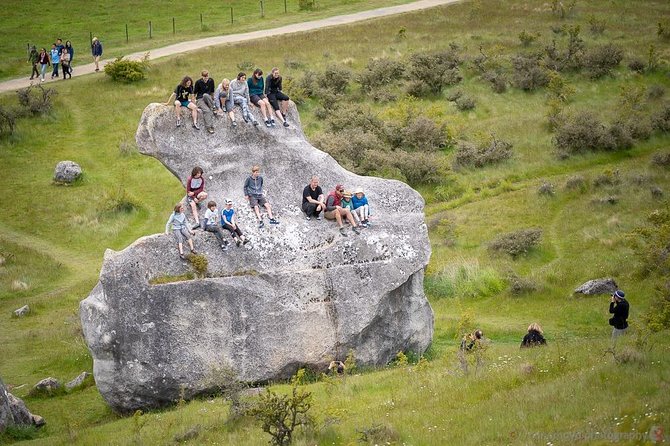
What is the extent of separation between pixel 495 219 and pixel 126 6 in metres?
46.0

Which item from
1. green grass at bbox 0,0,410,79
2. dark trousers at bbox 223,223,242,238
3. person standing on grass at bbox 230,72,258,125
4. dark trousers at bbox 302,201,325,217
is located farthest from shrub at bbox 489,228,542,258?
green grass at bbox 0,0,410,79

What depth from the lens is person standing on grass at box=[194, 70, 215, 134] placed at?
28922mm

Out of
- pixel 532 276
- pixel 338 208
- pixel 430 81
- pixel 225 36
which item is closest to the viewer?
pixel 338 208

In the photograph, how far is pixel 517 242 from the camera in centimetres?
3747

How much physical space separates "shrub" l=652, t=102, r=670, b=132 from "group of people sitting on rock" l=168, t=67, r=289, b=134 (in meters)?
25.3

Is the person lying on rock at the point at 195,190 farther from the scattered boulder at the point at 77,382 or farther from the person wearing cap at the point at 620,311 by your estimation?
the person wearing cap at the point at 620,311

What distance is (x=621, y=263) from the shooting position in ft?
116

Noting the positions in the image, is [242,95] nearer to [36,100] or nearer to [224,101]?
[224,101]

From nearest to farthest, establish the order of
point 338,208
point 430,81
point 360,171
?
point 338,208 < point 360,171 < point 430,81

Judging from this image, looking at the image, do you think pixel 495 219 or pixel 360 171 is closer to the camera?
Answer: pixel 495 219

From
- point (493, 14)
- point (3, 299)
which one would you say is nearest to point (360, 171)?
point (3, 299)

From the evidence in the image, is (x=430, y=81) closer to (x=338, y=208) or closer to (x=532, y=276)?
(x=532, y=276)

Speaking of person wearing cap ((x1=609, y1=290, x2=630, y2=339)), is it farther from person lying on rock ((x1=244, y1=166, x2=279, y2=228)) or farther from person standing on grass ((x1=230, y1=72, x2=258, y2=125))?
person standing on grass ((x1=230, y1=72, x2=258, y2=125))

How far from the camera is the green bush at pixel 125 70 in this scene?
56625 mm
